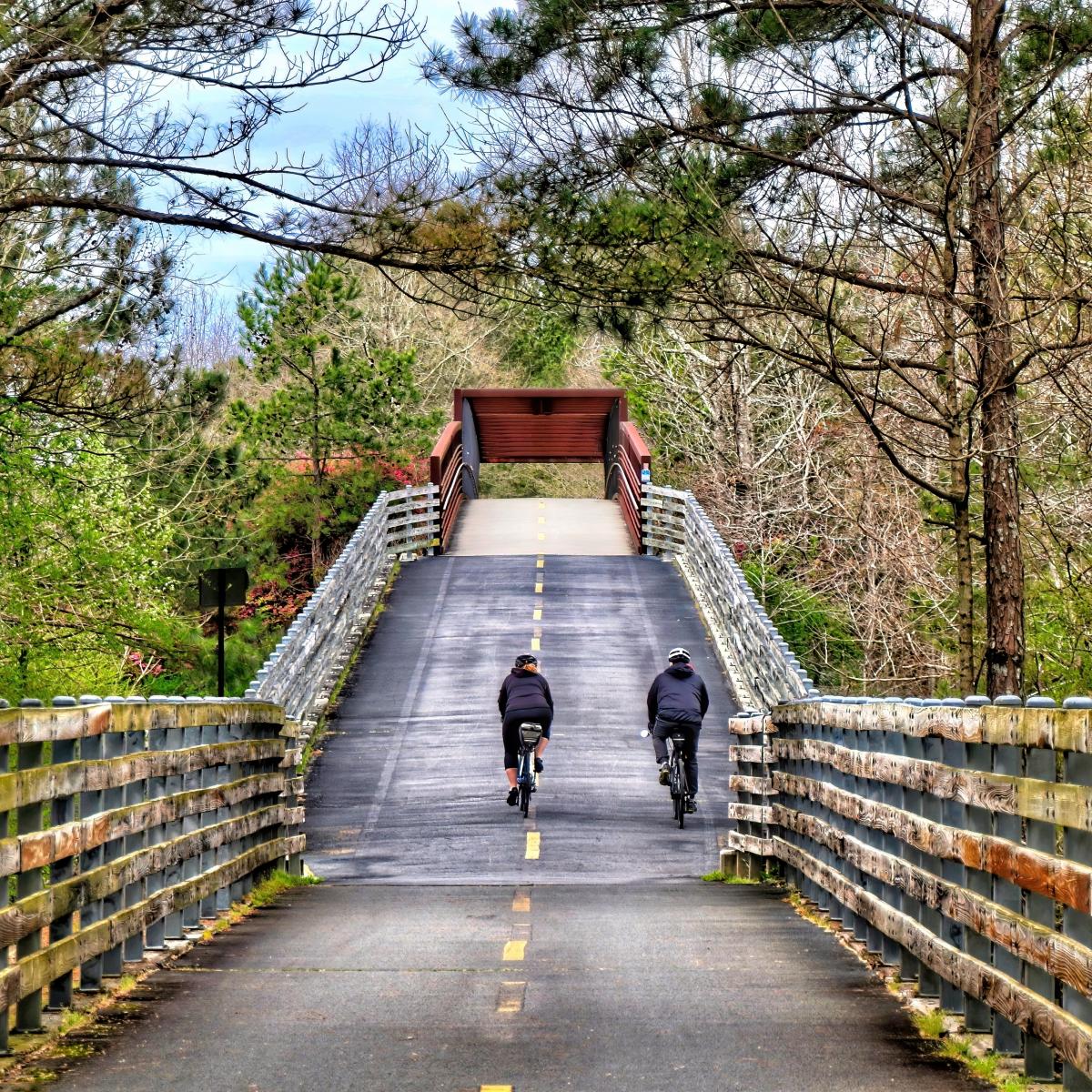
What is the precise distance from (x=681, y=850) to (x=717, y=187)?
20.1 feet

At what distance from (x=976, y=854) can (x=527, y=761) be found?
1065 cm

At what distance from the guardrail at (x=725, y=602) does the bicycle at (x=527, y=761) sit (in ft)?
8.14

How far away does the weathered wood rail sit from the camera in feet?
17.3

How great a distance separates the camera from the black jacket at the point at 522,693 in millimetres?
17156

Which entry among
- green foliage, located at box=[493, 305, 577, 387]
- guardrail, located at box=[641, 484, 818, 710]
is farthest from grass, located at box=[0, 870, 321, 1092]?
green foliage, located at box=[493, 305, 577, 387]

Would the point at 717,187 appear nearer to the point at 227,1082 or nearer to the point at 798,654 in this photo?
the point at 227,1082

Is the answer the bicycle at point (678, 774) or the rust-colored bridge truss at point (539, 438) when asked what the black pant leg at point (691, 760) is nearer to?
the bicycle at point (678, 774)

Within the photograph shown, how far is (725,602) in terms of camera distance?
24.0 meters

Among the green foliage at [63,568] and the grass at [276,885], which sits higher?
the green foliage at [63,568]

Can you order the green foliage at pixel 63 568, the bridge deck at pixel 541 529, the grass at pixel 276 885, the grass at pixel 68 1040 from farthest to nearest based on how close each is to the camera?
the bridge deck at pixel 541 529 → the green foliage at pixel 63 568 → the grass at pixel 276 885 → the grass at pixel 68 1040

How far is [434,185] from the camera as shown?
39.0 feet

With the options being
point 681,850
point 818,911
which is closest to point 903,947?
point 818,911

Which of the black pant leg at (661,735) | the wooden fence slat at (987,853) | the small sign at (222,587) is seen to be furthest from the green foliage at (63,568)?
the wooden fence slat at (987,853)

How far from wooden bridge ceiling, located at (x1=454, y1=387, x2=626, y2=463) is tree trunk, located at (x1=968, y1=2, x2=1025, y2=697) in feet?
77.3
